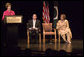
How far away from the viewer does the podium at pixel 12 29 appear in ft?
19.1

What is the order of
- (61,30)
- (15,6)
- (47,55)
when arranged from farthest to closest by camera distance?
(15,6)
(61,30)
(47,55)

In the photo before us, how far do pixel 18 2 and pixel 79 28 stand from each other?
3052mm

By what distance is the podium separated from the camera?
19.1 feet

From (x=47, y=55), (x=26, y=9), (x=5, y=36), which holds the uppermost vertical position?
(x=26, y=9)

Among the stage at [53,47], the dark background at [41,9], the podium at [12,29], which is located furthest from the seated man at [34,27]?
the podium at [12,29]

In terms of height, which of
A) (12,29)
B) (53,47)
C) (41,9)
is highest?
(41,9)

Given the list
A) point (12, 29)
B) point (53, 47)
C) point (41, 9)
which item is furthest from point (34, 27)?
point (12, 29)

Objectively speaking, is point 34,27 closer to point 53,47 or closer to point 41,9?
point 41,9

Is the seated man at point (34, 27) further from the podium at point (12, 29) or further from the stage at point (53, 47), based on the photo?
the podium at point (12, 29)

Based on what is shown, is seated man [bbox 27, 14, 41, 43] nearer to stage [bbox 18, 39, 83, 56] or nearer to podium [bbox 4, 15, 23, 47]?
stage [bbox 18, 39, 83, 56]

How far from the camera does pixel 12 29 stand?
19.2 feet

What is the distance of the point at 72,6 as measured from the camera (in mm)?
11266

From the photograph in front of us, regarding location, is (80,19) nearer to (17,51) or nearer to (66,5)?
(66,5)

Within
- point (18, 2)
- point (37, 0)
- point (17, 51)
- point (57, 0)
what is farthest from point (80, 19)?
point (17, 51)
